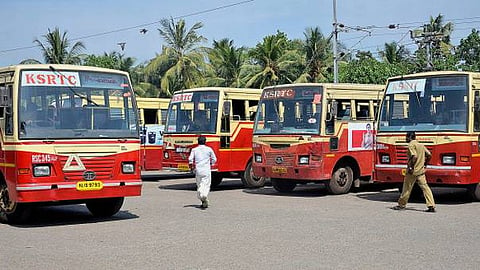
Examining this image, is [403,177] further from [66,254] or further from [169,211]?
[66,254]

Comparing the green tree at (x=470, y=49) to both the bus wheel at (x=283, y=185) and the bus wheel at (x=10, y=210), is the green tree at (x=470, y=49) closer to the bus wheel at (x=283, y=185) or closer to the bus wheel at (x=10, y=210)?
the bus wheel at (x=283, y=185)

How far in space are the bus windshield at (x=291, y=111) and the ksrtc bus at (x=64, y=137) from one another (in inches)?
215

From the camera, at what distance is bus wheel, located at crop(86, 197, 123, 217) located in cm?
1351

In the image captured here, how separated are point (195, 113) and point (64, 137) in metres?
7.94

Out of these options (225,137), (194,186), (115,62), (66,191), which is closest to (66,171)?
(66,191)

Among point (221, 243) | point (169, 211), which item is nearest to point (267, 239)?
point (221, 243)

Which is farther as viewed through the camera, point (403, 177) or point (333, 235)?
point (403, 177)

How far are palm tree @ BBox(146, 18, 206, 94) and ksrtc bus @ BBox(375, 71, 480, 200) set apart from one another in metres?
28.8

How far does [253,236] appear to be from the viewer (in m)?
10.8

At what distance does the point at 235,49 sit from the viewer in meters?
45.2

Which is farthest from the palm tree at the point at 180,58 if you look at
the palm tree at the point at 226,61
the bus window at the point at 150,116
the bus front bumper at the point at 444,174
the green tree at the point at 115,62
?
the bus front bumper at the point at 444,174

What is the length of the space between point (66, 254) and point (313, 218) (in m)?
5.13

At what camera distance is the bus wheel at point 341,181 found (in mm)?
17562

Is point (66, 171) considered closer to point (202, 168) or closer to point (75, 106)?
point (75, 106)
